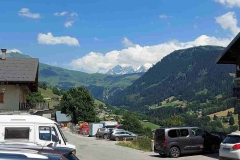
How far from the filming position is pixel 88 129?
57625 mm

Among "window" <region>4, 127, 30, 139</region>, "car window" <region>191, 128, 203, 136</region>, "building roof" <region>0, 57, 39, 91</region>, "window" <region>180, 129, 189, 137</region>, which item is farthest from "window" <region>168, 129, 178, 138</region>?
"building roof" <region>0, 57, 39, 91</region>

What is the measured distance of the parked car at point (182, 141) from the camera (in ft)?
66.3

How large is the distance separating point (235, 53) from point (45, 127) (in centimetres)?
1421

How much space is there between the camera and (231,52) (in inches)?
866

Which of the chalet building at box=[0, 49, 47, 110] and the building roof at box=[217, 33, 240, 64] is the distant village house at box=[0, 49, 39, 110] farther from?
the building roof at box=[217, 33, 240, 64]

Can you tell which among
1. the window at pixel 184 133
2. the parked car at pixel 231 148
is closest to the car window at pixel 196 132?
the window at pixel 184 133

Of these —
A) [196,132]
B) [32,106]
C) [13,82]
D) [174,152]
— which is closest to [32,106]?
[32,106]

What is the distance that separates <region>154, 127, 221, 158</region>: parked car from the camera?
20.2 m

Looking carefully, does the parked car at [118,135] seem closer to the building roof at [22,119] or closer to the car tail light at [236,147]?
the car tail light at [236,147]

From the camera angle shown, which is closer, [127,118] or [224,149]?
[224,149]

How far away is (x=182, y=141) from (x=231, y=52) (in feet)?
22.4

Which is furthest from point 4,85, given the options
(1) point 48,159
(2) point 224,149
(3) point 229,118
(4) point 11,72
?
(3) point 229,118

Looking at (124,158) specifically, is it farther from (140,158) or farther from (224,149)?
(224,149)

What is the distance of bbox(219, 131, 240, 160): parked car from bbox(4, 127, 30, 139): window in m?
8.28
